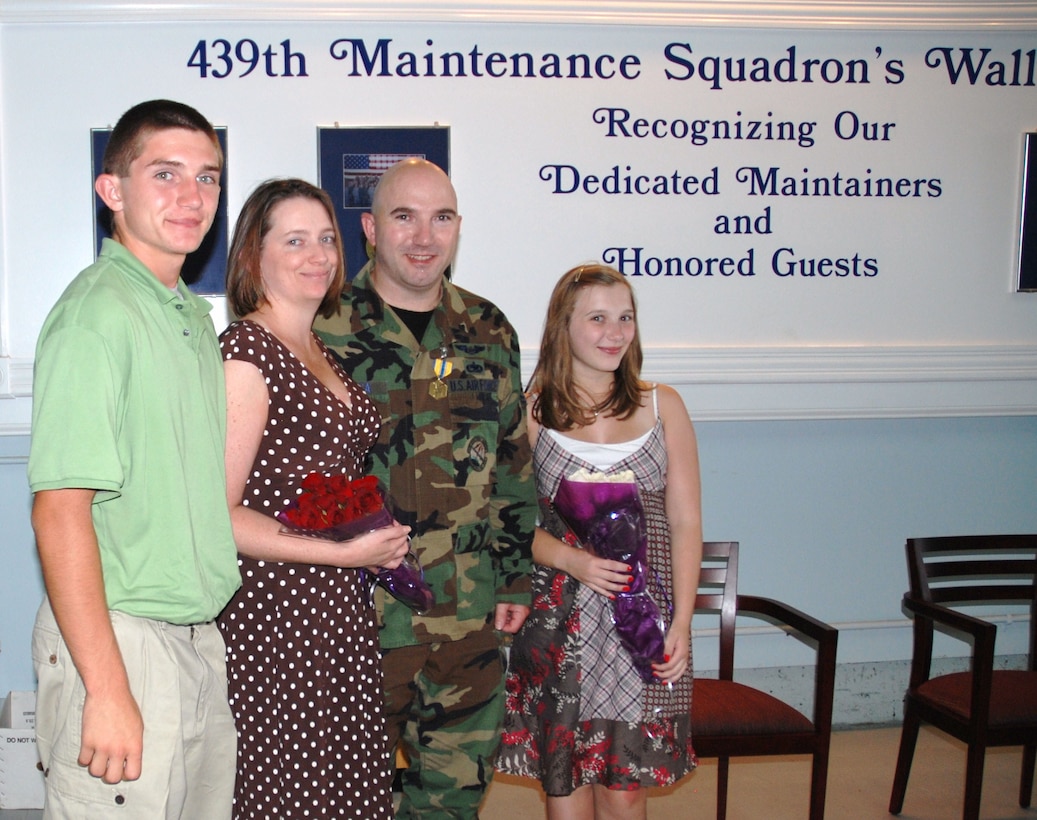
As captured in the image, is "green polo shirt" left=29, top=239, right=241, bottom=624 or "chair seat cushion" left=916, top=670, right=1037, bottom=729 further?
"chair seat cushion" left=916, top=670, right=1037, bottom=729

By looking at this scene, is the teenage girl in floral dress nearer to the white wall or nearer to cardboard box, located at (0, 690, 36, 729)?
the white wall

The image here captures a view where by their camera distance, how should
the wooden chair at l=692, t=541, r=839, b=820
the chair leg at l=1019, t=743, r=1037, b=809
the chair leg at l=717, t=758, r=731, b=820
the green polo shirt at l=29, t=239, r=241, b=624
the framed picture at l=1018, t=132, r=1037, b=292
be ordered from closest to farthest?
the green polo shirt at l=29, t=239, r=241, b=624 < the wooden chair at l=692, t=541, r=839, b=820 < the chair leg at l=717, t=758, r=731, b=820 < the chair leg at l=1019, t=743, r=1037, b=809 < the framed picture at l=1018, t=132, r=1037, b=292

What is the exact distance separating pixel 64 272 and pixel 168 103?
1778mm

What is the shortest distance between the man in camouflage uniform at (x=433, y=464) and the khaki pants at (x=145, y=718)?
2.21 feet

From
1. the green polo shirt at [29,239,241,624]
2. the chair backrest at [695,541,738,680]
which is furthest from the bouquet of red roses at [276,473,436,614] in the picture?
the chair backrest at [695,541,738,680]

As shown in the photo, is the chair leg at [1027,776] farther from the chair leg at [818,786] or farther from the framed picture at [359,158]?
the framed picture at [359,158]

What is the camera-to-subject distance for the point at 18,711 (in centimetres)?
337

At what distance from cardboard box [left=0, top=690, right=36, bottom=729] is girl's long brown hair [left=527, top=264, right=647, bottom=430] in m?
2.08

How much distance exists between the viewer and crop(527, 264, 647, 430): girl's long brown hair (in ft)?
8.35

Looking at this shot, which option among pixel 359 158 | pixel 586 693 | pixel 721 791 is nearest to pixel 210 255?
pixel 359 158

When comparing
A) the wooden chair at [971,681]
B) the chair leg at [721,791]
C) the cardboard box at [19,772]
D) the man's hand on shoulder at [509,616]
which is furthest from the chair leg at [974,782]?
the cardboard box at [19,772]

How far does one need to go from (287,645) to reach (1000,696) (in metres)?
2.25

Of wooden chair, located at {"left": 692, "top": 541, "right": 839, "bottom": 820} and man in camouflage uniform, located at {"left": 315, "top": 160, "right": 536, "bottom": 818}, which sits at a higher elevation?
man in camouflage uniform, located at {"left": 315, "top": 160, "right": 536, "bottom": 818}

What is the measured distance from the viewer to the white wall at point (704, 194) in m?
3.20
